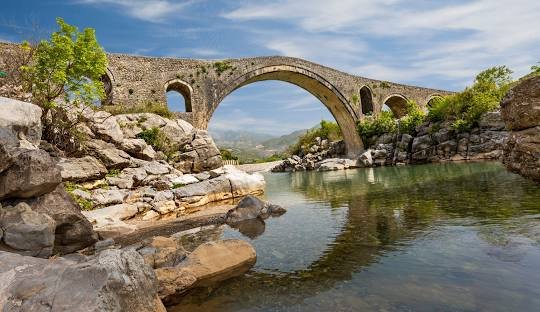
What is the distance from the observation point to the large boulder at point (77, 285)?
11.1 feet

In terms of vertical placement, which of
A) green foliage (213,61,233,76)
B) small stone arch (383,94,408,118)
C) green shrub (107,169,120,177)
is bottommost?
green shrub (107,169,120,177)

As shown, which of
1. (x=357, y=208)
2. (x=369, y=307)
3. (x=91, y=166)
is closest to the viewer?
(x=369, y=307)

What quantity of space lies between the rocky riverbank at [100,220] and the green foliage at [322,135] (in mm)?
35072

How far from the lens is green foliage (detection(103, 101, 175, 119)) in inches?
922

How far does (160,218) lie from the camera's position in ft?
42.5

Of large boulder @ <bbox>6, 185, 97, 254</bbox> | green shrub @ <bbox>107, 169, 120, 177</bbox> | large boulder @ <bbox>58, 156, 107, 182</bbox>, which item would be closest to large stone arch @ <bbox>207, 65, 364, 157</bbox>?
green shrub @ <bbox>107, 169, 120, 177</bbox>

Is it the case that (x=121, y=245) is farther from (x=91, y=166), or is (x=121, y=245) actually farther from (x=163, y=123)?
(x=163, y=123)

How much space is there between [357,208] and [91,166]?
11.3m

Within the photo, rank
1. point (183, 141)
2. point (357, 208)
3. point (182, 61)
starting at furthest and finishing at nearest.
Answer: point (182, 61) → point (183, 141) → point (357, 208)

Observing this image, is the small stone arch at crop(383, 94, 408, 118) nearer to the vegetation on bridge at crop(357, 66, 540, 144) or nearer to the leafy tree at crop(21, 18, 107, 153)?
the vegetation on bridge at crop(357, 66, 540, 144)

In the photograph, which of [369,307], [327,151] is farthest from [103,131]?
[327,151]

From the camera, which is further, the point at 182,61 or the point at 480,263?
the point at 182,61

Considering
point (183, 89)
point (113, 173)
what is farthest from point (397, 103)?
point (113, 173)

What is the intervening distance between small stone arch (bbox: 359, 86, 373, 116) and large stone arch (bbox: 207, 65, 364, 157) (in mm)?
2945
